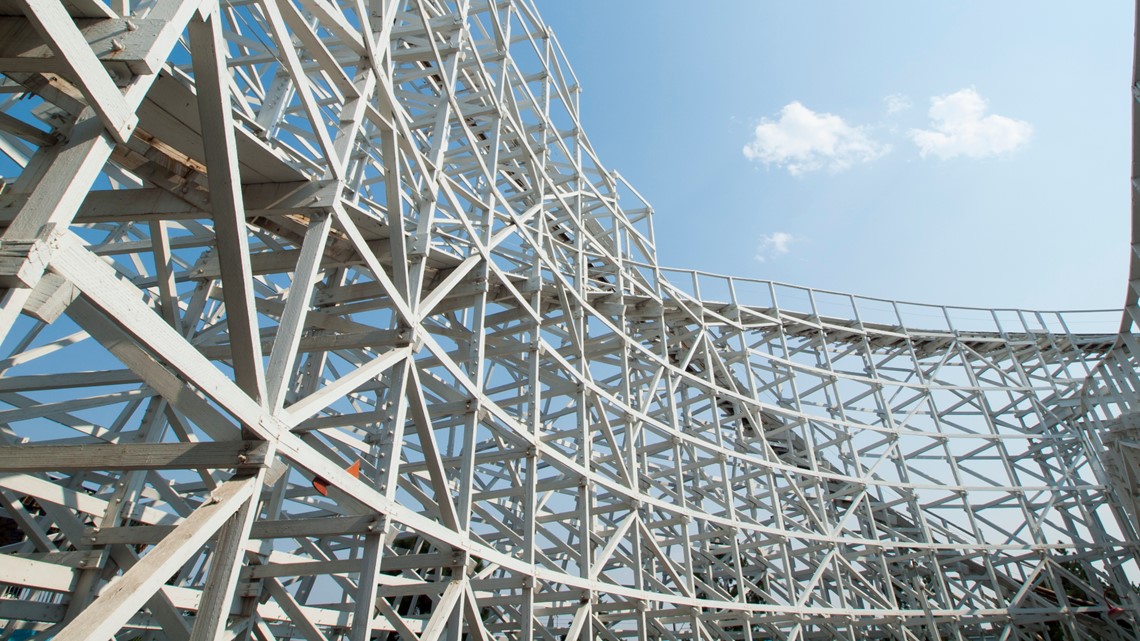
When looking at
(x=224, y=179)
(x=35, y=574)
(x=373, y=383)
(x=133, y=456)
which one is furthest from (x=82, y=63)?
(x=373, y=383)


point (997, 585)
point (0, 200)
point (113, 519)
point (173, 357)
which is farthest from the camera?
point (997, 585)

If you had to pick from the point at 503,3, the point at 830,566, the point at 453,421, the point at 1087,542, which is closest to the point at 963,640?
the point at 830,566

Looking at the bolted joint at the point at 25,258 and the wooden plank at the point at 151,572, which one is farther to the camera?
the wooden plank at the point at 151,572

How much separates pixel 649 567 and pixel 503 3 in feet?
33.8

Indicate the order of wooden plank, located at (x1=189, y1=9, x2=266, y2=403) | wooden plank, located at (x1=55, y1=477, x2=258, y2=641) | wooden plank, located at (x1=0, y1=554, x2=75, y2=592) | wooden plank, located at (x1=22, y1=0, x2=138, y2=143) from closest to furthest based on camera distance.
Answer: wooden plank, located at (x1=22, y1=0, x2=138, y2=143) → wooden plank, located at (x1=55, y1=477, x2=258, y2=641) → wooden plank, located at (x1=189, y1=9, x2=266, y2=403) → wooden plank, located at (x1=0, y1=554, x2=75, y2=592)

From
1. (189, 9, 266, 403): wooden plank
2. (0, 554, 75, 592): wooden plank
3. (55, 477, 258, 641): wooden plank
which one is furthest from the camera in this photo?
(0, 554, 75, 592): wooden plank

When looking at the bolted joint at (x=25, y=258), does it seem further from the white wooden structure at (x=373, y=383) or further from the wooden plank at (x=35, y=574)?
the wooden plank at (x=35, y=574)

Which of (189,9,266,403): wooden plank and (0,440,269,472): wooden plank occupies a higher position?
(189,9,266,403): wooden plank

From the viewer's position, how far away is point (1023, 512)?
1719cm

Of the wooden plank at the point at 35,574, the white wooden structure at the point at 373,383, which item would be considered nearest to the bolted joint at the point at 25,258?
the white wooden structure at the point at 373,383

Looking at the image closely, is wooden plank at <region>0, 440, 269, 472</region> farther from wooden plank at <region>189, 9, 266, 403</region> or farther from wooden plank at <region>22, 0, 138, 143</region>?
wooden plank at <region>22, 0, 138, 143</region>

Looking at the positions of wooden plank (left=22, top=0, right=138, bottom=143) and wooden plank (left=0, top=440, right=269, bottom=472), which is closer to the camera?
wooden plank (left=22, top=0, right=138, bottom=143)

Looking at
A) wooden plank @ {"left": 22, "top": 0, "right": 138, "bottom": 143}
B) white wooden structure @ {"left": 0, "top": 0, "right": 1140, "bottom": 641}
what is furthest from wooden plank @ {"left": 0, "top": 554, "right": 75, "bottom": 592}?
wooden plank @ {"left": 22, "top": 0, "right": 138, "bottom": 143}

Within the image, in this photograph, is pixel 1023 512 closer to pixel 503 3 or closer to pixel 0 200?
pixel 503 3
